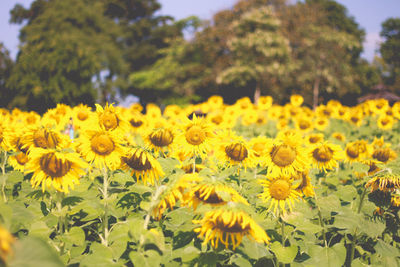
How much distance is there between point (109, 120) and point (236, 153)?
3.62 ft

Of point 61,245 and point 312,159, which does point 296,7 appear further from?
point 61,245

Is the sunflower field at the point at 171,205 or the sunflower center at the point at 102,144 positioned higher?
the sunflower center at the point at 102,144

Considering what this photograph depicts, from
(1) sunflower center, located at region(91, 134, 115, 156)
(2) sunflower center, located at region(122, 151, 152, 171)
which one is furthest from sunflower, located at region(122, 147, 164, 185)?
(1) sunflower center, located at region(91, 134, 115, 156)

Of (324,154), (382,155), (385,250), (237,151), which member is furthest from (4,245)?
(382,155)

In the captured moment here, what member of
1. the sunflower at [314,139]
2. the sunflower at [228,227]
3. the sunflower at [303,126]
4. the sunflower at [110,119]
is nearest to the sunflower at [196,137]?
the sunflower at [110,119]

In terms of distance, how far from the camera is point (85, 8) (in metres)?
24.0

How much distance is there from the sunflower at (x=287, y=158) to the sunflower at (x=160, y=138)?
861 millimetres

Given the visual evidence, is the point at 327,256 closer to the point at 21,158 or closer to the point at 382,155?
the point at 382,155

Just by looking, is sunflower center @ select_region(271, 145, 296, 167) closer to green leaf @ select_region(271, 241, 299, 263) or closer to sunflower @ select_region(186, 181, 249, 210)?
green leaf @ select_region(271, 241, 299, 263)

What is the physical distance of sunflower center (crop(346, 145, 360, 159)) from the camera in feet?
13.8

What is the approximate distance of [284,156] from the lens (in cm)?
238

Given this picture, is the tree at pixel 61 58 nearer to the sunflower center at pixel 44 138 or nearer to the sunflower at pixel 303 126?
the sunflower center at pixel 44 138

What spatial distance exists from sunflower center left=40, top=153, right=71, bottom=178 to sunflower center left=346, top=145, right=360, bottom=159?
384 cm

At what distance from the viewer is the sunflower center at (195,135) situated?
2680mm
